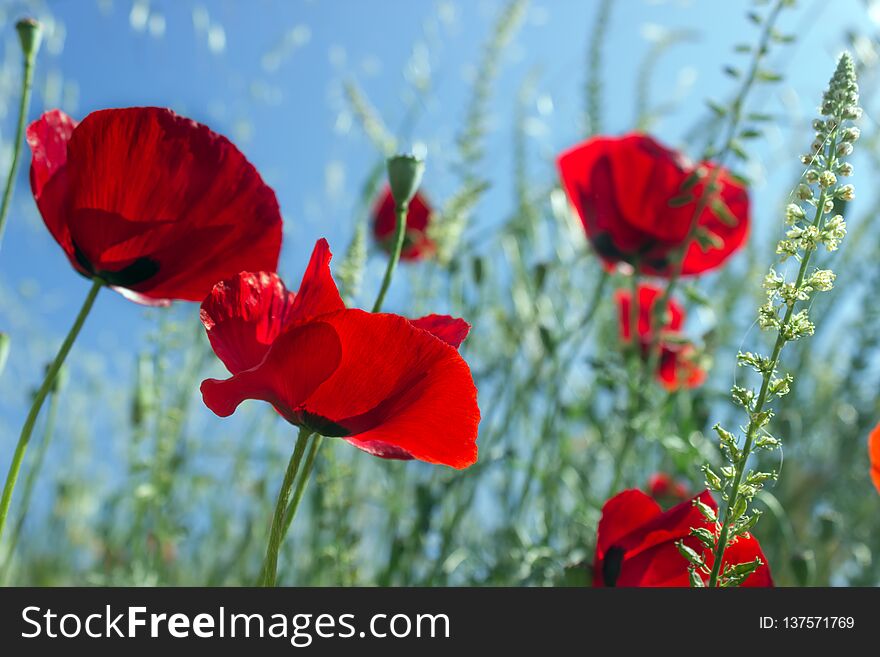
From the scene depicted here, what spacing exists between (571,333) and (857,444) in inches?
12.2

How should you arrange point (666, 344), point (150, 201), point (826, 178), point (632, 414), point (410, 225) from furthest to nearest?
point (410, 225), point (666, 344), point (632, 414), point (150, 201), point (826, 178)

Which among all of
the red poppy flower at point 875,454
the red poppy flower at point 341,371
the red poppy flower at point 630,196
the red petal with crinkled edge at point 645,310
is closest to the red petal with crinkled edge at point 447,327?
the red poppy flower at point 341,371

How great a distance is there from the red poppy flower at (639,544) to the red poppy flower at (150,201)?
0.18m

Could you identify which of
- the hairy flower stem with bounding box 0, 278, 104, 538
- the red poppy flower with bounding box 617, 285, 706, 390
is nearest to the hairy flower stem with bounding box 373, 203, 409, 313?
the hairy flower stem with bounding box 0, 278, 104, 538

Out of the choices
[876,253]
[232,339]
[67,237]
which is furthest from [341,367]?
[876,253]

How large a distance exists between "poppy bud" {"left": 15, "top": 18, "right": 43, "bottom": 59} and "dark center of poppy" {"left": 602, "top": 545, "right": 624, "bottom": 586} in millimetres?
335

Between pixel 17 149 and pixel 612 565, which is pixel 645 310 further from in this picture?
pixel 17 149

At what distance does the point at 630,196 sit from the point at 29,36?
424mm

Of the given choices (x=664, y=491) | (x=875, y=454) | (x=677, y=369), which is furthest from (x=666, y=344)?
(x=875, y=454)

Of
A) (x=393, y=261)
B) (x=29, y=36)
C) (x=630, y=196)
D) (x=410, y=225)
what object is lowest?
(x=393, y=261)

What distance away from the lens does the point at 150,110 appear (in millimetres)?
372

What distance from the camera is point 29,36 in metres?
0.43

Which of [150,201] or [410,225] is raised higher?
[410,225]

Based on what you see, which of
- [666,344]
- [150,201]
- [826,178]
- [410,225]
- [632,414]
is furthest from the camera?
[410,225]
